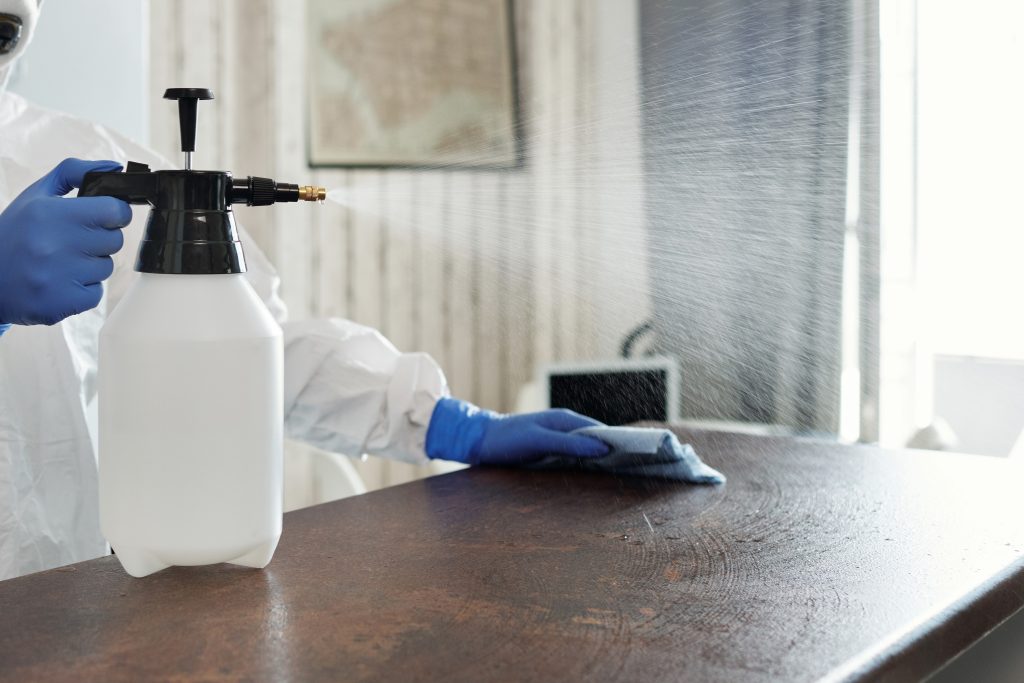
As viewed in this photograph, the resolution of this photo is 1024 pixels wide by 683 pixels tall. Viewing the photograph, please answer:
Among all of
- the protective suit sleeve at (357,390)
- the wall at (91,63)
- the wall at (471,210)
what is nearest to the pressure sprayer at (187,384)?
the protective suit sleeve at (357,390)

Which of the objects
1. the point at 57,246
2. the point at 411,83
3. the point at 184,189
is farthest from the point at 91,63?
the point at 411,83

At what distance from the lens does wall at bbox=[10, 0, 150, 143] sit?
1240 millimetres

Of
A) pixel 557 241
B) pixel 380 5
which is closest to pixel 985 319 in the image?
pixel 557 241

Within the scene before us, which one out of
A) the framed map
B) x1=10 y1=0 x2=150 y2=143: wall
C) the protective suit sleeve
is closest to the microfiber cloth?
the protective suit sleeve

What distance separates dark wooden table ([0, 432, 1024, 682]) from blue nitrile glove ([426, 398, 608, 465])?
81 mm

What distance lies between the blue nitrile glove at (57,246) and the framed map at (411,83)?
184 cm

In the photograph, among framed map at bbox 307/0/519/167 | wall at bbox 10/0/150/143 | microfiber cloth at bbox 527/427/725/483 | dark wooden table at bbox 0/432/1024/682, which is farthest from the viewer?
framed map at bbox 307/0/519/167

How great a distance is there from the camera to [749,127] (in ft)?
9.59

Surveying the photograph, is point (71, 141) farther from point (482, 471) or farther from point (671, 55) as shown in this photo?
point (671, 55)

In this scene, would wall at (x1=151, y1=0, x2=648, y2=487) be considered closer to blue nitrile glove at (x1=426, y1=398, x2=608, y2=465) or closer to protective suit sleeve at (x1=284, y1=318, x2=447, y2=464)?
protective suit sleeve at (x1=284, y1=318, x2=447, y2=464)

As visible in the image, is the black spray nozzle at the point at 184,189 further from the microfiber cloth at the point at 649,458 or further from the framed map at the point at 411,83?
the framed map at the point at 411,83

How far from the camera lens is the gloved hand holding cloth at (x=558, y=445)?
912 mm

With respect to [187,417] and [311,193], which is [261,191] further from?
[187,417]

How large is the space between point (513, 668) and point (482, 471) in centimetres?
49
